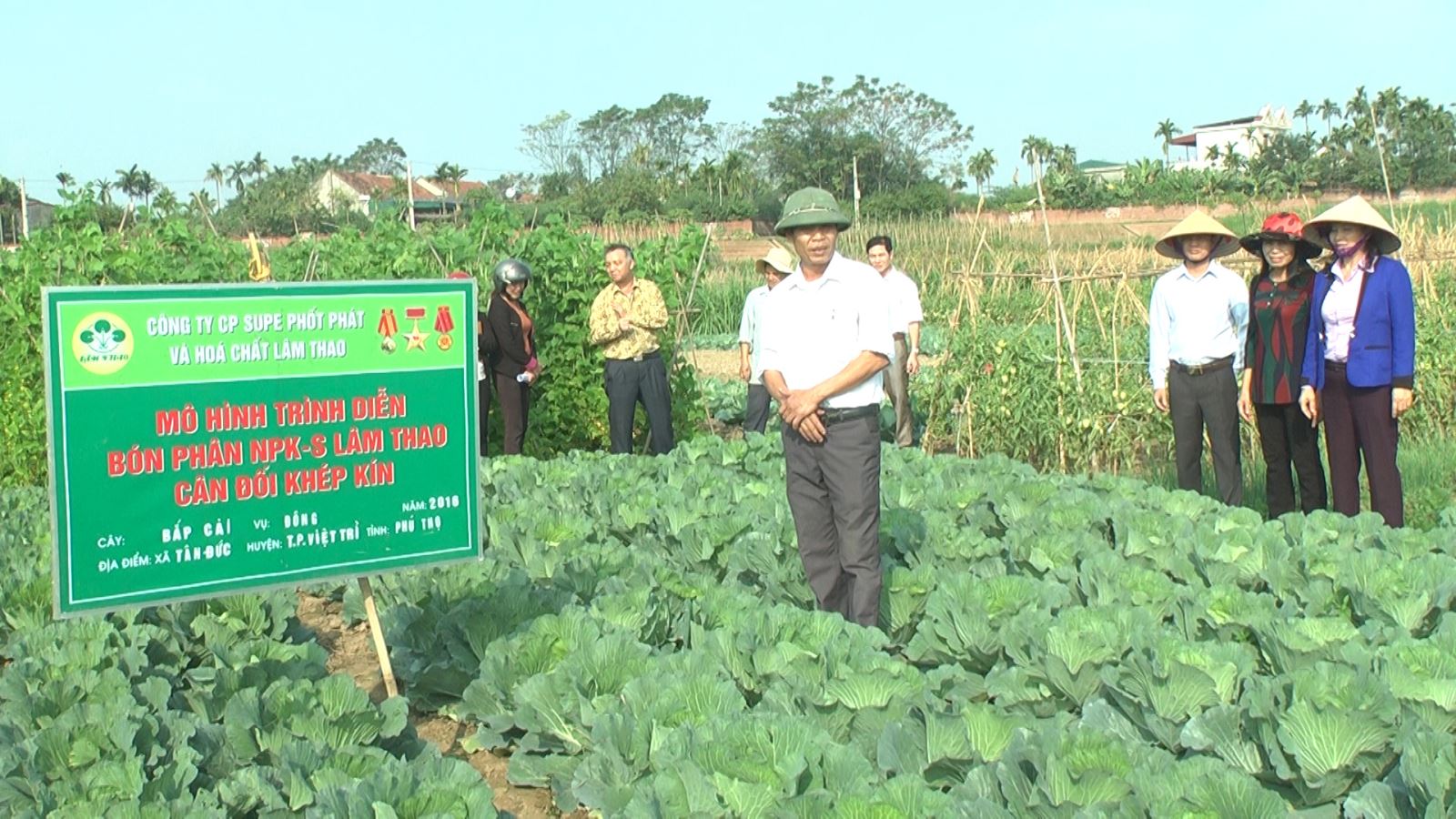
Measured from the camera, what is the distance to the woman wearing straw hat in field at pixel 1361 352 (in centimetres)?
581

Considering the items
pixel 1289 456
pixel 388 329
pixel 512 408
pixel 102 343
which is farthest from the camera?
pixel 512 408

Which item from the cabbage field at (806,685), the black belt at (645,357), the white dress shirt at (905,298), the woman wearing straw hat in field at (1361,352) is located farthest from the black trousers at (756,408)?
the woman wearing straw hat in field at (1361,352)

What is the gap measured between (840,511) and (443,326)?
1.50 meters

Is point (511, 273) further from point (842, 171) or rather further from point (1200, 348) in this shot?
point (842, 171)

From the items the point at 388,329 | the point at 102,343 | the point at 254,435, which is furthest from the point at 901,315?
the point at 102,343

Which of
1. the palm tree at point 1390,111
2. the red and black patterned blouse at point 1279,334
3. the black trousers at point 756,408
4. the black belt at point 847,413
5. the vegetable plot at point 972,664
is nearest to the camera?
the vegetable plot at point 972,664

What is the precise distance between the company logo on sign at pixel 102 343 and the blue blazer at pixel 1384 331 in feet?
16.5

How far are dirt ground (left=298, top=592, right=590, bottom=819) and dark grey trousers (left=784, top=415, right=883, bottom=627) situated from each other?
4.26ft

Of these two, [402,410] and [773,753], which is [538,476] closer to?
[402,410]

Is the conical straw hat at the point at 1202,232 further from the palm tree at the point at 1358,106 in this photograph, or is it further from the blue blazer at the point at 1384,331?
the palm tree at the point at 1358,106

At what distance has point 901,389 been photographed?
9.16 meters

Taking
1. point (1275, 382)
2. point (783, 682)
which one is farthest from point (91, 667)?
point (1275, 382)

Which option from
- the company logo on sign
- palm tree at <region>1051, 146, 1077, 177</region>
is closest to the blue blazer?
the company logo on sign

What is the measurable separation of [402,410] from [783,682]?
1.31 metres
